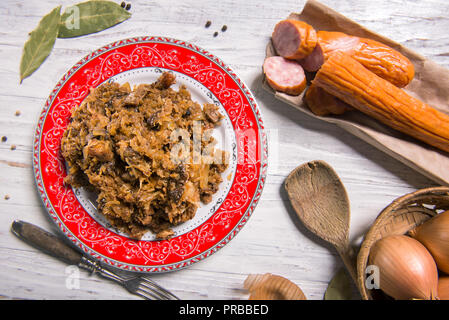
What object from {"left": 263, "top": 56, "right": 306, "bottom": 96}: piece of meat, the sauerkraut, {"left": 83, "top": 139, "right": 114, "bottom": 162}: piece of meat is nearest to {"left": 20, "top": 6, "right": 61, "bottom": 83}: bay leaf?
the sauerkraut

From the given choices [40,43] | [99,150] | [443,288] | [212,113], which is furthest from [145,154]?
[443,288]

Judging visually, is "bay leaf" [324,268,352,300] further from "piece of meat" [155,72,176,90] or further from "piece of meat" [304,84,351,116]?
"piece of meat" [155,72,176,90]

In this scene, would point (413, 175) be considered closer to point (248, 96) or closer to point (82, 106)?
point (248, 96)

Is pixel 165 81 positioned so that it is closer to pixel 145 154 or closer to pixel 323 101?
pixel 145 154

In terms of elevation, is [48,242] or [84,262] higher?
[48,242]

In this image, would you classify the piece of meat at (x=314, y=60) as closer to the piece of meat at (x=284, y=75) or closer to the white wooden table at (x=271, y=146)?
the piece of meat at (x=284, y=75)
